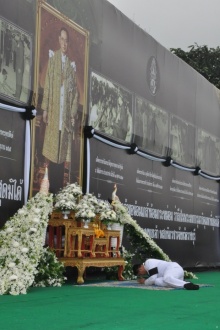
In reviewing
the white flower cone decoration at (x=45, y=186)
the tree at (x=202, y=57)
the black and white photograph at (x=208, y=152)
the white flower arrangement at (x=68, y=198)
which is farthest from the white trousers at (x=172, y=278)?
the tree at (x=202, y=57)

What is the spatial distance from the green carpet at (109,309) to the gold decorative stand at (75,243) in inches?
21.6

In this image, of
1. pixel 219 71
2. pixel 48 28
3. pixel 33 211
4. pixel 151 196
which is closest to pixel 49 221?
pixel 33 211

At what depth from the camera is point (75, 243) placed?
26.0 feet

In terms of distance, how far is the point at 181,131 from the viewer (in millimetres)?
12633

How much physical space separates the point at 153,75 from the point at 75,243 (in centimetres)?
445

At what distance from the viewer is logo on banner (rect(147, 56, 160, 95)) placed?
11.3m

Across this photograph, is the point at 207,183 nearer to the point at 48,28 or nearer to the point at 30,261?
the point at 48,28

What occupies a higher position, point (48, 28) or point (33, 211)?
point (48, 28)

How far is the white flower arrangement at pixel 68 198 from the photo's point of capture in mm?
7781

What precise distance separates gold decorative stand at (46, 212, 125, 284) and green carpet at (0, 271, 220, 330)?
550 millimetres

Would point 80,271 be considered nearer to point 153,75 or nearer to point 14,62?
point 14,62

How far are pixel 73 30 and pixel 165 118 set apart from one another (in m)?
3.37

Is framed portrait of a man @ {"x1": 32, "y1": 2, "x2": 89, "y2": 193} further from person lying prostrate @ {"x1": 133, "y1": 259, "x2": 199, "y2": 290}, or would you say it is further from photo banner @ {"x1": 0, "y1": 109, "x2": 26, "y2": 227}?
person lying prostrate @ {"x1": 133, "y1": 259, "x2": 199, "y2": 290}

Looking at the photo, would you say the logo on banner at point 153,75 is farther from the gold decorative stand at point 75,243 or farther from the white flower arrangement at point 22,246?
the white flower arrangement at point 22,246
